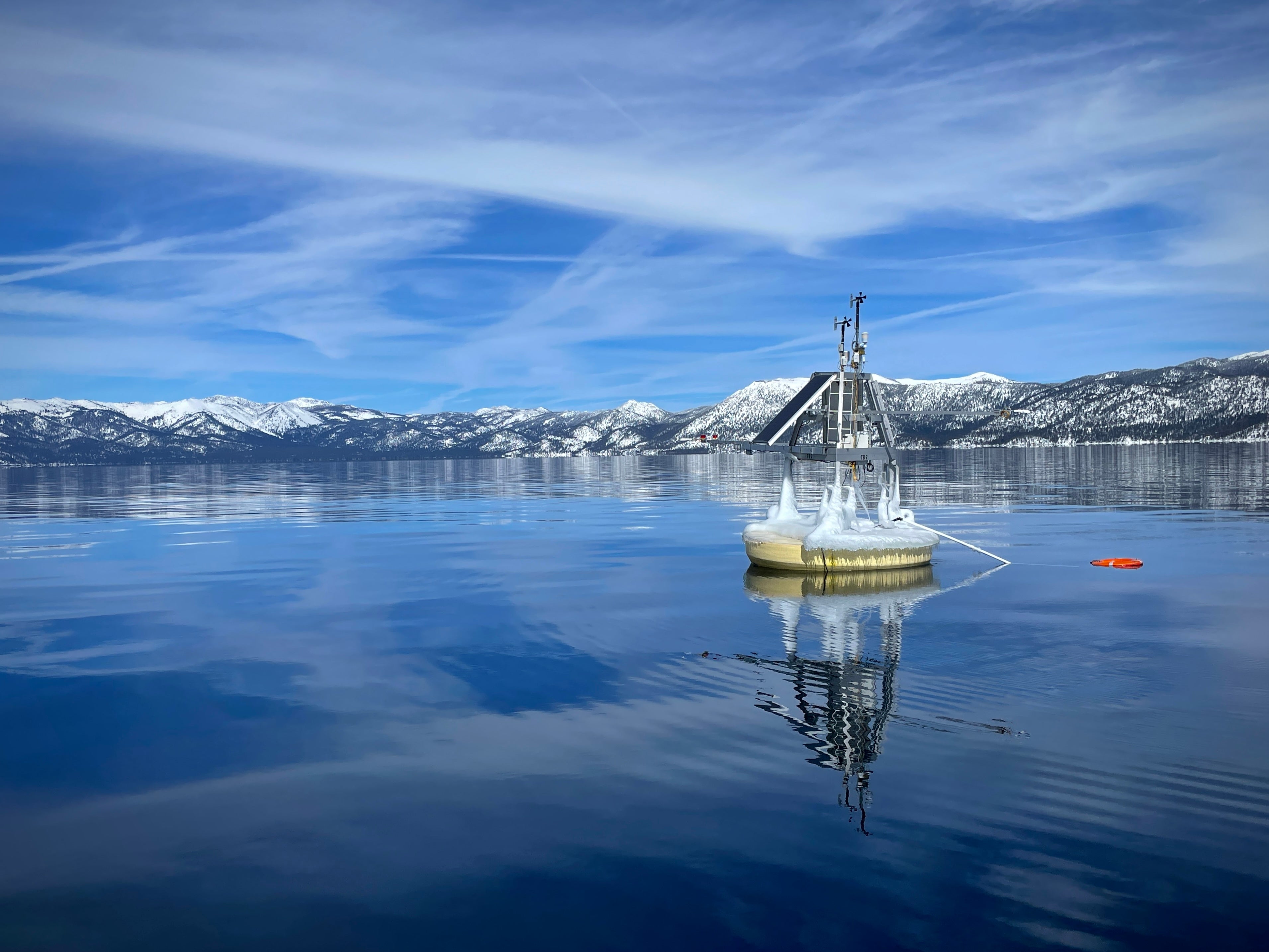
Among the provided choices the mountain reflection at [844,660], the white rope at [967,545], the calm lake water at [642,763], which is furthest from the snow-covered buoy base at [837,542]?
the calm lake water at [642,763]

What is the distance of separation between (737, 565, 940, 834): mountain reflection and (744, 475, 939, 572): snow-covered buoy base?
1.73 feet

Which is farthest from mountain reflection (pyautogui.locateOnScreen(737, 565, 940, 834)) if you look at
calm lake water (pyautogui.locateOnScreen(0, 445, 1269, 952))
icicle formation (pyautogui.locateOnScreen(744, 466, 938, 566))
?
icicle formation (pyautogui.locateOnScreen(744, 466, 938, 566))

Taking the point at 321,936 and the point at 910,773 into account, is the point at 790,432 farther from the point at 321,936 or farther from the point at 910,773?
the point at 321,936

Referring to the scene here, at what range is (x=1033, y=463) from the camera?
198m

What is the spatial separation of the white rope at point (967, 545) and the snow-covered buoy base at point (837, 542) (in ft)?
0.83

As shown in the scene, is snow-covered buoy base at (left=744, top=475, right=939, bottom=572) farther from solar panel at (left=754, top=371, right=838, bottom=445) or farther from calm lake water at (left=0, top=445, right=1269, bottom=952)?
solar panel at (left=754, top=371, right=838, bottom=445)

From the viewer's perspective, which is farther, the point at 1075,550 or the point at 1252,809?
the point at 1075,550

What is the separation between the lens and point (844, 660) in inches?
888

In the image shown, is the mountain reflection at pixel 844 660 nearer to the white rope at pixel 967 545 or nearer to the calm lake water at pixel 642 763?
the calm lake water at pixel 642 763

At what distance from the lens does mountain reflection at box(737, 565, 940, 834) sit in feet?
51.9

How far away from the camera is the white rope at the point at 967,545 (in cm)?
4038

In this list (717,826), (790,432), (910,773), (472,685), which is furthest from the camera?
(790,432)

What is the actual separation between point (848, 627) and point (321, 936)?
19227 millimetres

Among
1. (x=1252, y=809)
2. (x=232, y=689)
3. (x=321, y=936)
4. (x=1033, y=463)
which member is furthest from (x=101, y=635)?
(x=1033, y=463)
